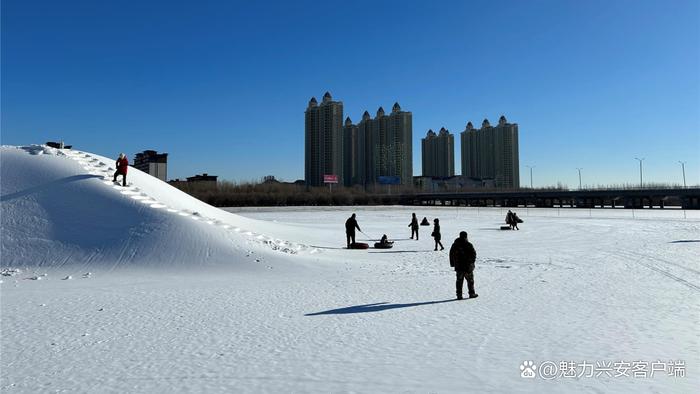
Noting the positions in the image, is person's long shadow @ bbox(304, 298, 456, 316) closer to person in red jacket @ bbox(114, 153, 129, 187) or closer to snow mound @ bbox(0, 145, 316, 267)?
snow mound @ bbox(0, 145, 316, 267)

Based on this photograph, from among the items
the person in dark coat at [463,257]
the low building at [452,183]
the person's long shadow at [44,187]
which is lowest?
the person in dark coat at [463,257]

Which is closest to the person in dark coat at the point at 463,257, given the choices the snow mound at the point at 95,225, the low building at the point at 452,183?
the snow mound at the point at 95,225

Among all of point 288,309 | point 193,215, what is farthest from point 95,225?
point 288,309

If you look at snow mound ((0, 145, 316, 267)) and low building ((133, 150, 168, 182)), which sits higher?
low building ((133, 150, 168, 182))

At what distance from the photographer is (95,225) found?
1630cm

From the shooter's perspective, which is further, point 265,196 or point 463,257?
point 265,196

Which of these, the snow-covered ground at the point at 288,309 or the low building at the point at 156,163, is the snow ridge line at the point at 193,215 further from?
the low building at the point at 156,163

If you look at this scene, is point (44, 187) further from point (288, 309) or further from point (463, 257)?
point (463, 257)

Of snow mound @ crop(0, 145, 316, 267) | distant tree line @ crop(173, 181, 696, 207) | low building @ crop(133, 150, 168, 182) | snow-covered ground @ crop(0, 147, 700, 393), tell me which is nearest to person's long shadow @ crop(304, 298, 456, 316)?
snow-covered ground @ crop(0, 147, 700, 393)

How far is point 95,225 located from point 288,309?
434 inches

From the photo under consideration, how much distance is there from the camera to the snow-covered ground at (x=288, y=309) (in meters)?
5.71

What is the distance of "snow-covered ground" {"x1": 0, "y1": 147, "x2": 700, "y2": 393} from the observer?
571cm

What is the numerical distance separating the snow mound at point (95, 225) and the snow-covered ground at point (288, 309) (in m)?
0.07

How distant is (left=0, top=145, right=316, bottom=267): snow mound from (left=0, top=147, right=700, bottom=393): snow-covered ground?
69mm
